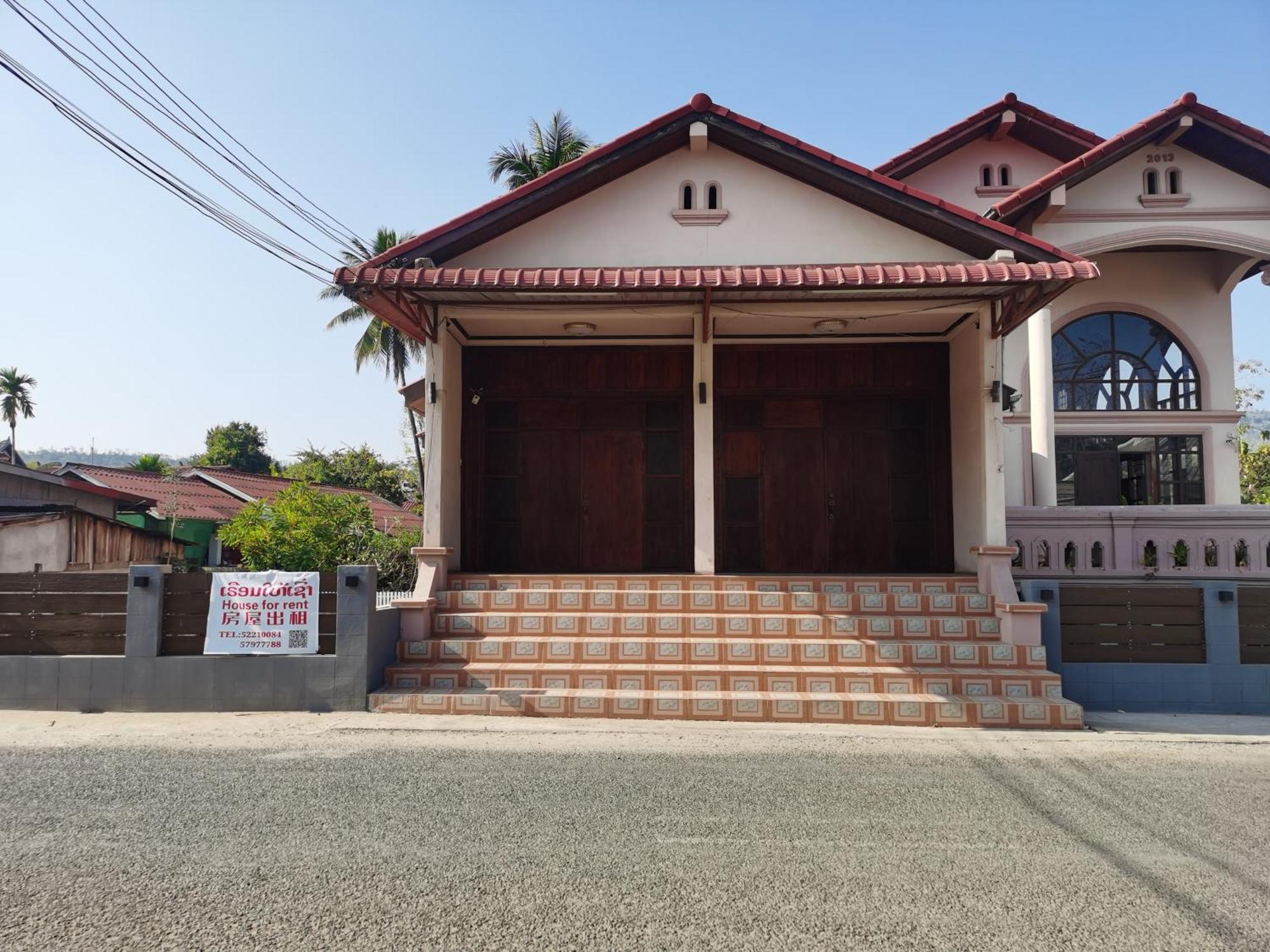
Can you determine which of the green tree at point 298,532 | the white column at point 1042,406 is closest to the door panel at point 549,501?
the green tree at point 298,532

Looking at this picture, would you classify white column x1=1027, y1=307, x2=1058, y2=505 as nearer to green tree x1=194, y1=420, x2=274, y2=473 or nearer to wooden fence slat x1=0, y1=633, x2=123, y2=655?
wooden fence slat x1=0, y1=633, x2=123, y2=655

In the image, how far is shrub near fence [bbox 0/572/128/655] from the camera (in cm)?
739

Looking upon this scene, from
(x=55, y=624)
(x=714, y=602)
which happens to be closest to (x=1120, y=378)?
(x=714, y=602)

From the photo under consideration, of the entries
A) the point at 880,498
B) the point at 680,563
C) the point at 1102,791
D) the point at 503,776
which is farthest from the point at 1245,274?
the point at 503,776

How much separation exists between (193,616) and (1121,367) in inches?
529

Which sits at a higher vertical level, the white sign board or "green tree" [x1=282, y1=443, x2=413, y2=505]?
"green tree" [x1=282, y1=443, x2=413, y2=505]

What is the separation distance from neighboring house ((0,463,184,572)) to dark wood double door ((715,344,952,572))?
361 inches

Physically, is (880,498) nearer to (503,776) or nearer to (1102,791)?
(1102,791)

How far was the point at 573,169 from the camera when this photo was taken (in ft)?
29.2

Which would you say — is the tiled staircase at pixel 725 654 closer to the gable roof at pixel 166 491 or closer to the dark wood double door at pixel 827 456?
the dark wood double door at pixel 827 456

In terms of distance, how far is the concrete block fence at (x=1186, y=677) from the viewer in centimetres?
757

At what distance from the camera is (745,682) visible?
23.7 feet

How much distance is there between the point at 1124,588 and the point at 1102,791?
10.9 ft

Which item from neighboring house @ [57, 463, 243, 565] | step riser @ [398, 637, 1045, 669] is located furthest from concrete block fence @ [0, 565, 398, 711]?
neighboring house @ [57, 463, 243, 565]
